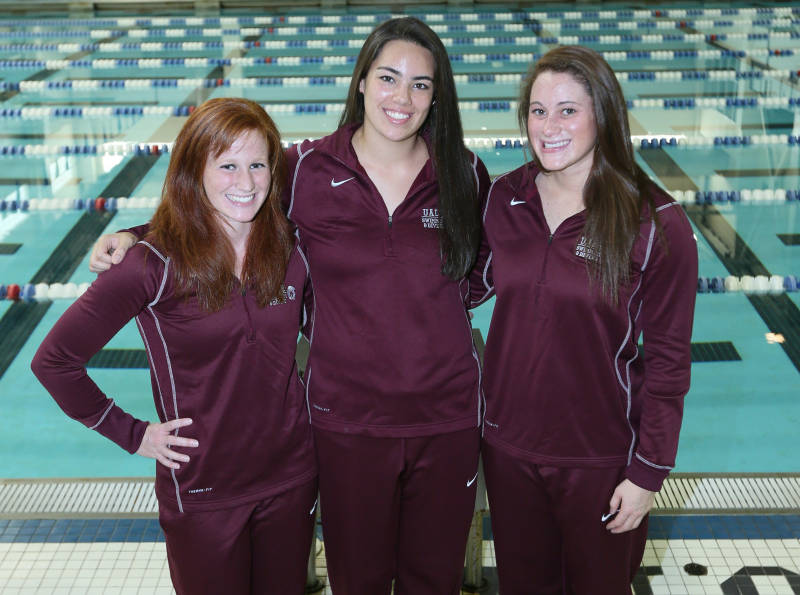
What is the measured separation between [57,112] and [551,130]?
6521 millimetres

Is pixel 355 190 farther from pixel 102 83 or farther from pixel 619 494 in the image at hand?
pixel 102 83

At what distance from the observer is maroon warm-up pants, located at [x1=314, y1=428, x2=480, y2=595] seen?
73.7 inches

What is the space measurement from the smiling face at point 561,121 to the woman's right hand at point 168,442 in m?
0.84

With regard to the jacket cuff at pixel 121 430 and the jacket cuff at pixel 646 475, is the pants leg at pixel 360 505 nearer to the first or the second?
the jacket cuff at pixel 121 430

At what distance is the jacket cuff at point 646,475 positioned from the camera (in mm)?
1754

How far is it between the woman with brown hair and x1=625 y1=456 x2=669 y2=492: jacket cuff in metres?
0.62

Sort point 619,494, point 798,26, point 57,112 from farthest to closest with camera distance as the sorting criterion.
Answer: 1. point 798,26
2. point 57,112
3. point 619,494

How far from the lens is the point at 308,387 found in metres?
1.87

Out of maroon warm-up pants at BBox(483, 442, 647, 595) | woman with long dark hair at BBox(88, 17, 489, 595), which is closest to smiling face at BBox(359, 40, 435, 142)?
woman with long dark hair at BBox(88, 17, 489, 595)

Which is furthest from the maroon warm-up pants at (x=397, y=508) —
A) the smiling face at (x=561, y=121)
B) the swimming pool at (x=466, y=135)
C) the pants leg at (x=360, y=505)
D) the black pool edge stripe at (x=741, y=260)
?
the black pool edge stripe at (x=741, y=260)

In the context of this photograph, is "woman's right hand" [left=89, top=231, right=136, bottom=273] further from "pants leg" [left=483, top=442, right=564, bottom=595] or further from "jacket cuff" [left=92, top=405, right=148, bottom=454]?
"pants leg" [left=483, top=442, right=564, bottom=595]

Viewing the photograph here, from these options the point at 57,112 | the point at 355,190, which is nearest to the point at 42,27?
the point at 57,112

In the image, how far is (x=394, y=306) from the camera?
1806mm

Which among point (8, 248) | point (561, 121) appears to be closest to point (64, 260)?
point (8, 248)
